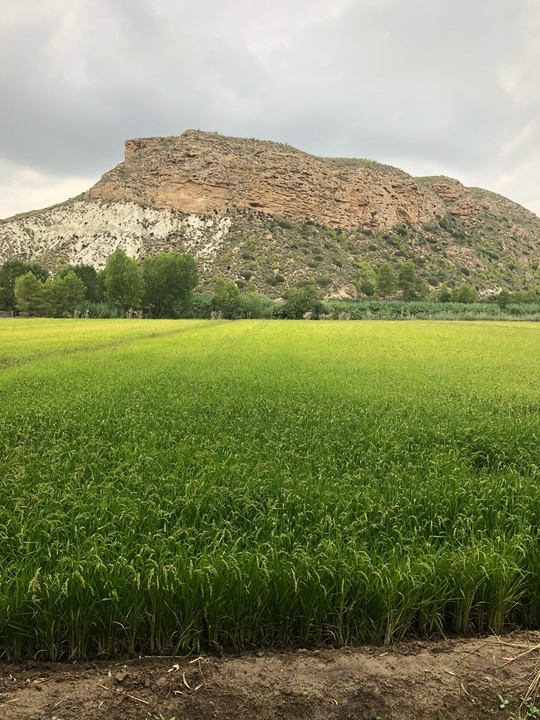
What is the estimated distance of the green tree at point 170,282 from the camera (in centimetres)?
8306

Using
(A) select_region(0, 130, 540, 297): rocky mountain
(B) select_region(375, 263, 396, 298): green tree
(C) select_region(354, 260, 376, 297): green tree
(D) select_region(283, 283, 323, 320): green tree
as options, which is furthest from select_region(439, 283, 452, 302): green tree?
(D) select_region(283, 283, 323, 320): green tree

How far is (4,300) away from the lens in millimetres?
80438

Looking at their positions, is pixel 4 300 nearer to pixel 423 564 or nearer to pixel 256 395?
pixel 256 395

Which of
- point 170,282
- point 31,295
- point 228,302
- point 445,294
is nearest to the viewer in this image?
point 31,295

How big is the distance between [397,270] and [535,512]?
385 ft

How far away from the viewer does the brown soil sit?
10.4ft

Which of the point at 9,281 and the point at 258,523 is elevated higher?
the point at 9,281

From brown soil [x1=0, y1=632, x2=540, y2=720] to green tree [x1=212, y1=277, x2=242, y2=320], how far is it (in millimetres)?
77757

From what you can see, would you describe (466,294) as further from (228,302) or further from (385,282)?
(228,302)

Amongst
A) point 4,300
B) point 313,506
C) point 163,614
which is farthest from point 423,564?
point 4,300

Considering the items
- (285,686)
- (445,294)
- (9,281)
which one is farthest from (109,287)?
(285,686)

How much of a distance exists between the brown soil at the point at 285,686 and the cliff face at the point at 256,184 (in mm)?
122612

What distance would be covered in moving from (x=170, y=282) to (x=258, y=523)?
8143 centimetres

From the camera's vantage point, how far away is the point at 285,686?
3.38 meters
